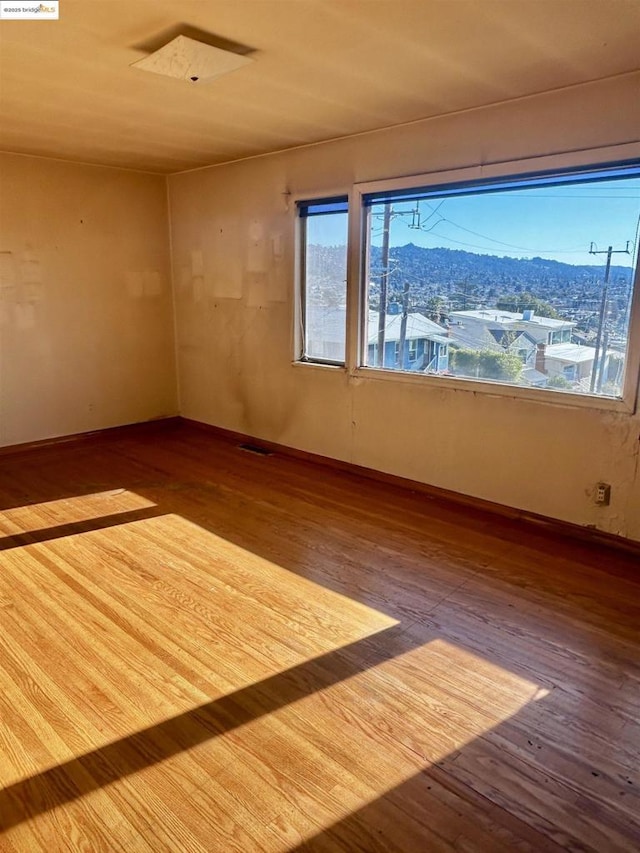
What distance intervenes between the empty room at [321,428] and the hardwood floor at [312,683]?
0.5 inches

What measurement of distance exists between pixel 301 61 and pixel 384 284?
1.69m

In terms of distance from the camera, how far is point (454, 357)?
3.74m

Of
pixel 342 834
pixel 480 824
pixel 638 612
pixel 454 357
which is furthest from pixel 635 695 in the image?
pixel 454 357

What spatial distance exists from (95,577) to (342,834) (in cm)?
182

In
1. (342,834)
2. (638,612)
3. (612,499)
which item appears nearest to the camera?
(342,834)

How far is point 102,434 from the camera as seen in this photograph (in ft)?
17.6

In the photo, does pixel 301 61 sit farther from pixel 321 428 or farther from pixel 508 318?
pixel 321 428

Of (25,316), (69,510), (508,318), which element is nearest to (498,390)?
(508,318)

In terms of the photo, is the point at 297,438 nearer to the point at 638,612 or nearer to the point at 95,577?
the point at 95,577

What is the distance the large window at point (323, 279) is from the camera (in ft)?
13.9

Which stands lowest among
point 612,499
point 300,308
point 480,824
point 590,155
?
point 480,824

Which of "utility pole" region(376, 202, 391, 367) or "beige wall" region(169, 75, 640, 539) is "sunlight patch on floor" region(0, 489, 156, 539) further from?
"utility pole" region(376, 202, 391, 367)

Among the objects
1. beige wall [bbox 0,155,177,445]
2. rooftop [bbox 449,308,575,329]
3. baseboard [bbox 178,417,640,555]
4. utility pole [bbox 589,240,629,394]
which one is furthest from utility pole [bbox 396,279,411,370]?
beige wall [bbox 0,155,177,445]

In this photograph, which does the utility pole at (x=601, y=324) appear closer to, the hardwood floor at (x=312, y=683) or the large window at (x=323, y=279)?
the hardwood floor at (x=312, y=683)
